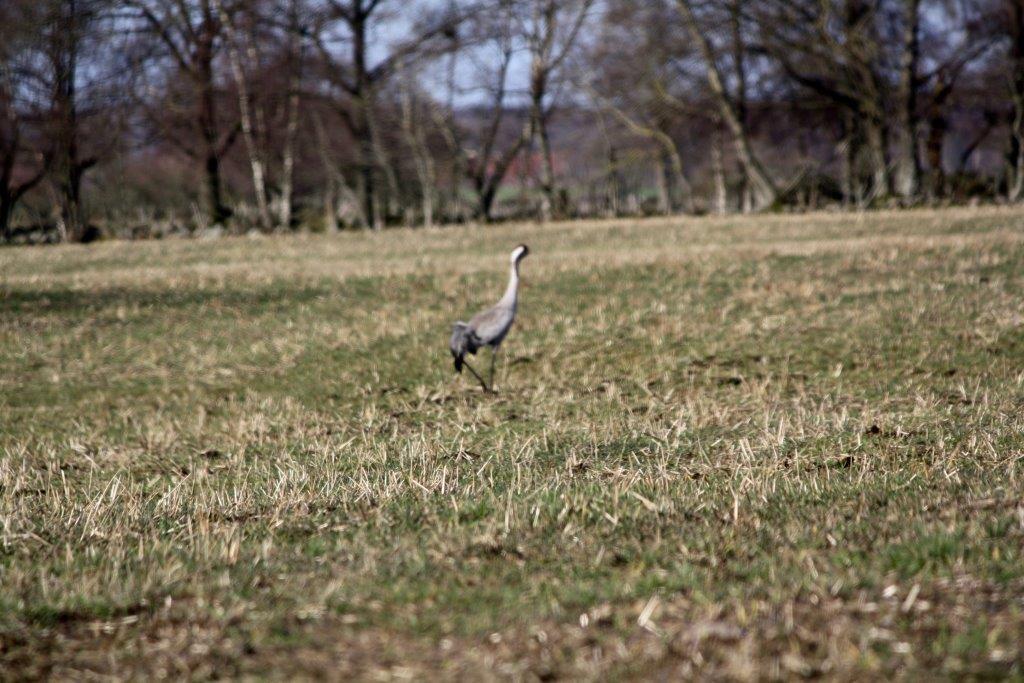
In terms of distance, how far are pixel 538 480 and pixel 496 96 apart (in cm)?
4156

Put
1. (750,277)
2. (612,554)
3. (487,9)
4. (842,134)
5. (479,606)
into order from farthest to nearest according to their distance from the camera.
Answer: (842,134)
(487,9)
(750,277)
(612,554)
(479,606)

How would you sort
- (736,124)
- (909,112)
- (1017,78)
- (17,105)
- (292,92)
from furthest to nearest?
(17,105) → (292,92) → (736,124) → (1017,78) → (909,112)

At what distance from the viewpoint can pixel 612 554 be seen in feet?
15.2

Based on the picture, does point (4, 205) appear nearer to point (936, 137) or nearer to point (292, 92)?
point (292, 92)

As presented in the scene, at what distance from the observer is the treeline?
40.1m

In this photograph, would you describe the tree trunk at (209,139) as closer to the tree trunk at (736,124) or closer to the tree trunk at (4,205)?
the tree trunk at (4,205)

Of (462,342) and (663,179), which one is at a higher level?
(663,179)

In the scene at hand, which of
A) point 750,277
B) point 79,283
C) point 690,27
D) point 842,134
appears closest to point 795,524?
point 750,277

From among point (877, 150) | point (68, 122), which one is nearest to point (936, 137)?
point (877, 150)

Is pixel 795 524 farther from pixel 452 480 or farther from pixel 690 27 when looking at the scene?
pixel 690 27

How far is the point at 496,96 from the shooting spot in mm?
46531

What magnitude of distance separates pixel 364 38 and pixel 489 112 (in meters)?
8.57

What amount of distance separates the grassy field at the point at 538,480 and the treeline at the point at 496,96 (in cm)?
2125

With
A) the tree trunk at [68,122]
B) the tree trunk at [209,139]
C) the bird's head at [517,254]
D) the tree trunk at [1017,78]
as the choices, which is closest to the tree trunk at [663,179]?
the tree trunk at [1017,78]
